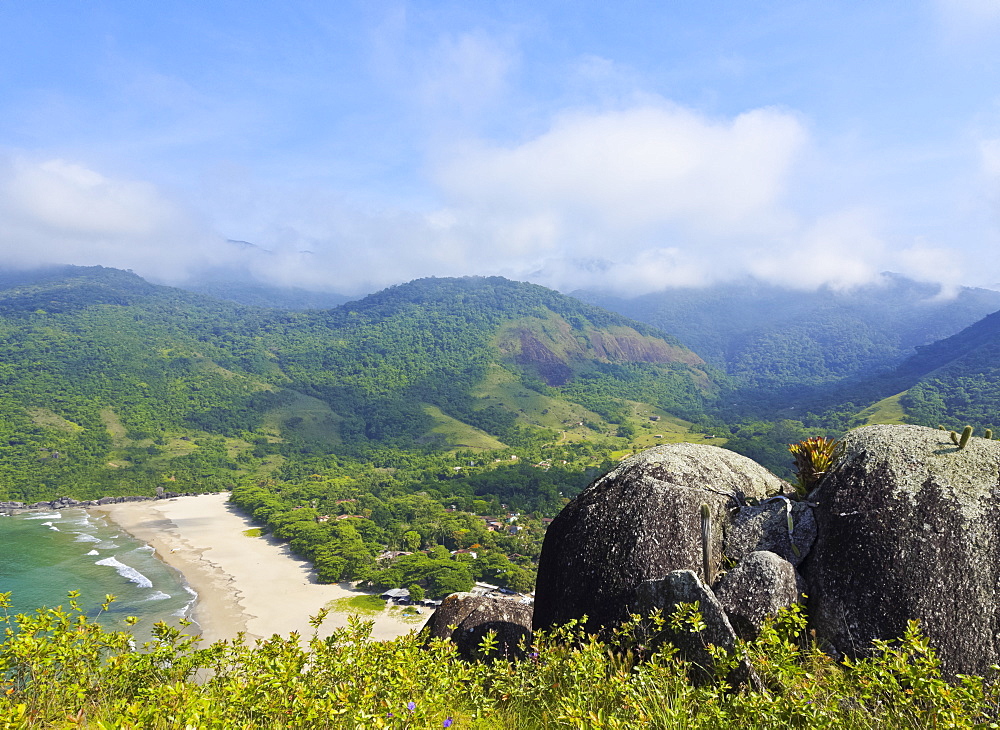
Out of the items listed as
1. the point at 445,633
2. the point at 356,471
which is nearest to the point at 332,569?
the point at 445,633

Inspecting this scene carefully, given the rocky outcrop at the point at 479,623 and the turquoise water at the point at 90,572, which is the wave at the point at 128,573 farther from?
the rocky outcrop at the point at 479,623

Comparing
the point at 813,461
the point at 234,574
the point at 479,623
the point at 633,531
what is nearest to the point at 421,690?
the point at 633,531

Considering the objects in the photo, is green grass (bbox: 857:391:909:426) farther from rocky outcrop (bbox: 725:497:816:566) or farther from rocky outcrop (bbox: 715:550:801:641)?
rocky outcrop (bbox: 715:550:801:641)

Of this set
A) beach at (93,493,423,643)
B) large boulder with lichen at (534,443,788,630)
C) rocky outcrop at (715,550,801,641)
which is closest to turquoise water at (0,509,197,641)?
beach at (93,493,423,643)

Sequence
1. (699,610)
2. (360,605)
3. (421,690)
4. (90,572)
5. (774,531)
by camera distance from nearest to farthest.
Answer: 1. (421,690)
2. (699,610)
3. (774,531)
4. (360,605)
5. (90,572)

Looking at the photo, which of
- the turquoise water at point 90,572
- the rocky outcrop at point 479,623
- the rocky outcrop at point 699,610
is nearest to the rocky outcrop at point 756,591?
the rocky outcrop at point 699,610

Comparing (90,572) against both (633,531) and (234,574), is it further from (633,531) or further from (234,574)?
(633,531)

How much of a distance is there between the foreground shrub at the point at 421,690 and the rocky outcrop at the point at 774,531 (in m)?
1.82

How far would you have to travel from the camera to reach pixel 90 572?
247 feet

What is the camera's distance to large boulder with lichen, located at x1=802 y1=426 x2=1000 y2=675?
283 inches

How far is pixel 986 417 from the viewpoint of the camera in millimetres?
159750

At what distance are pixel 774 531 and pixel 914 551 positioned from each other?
2044 mm

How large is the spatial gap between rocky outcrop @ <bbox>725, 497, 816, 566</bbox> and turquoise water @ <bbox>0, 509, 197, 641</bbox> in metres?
55.3

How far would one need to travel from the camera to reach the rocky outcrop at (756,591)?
791cm
